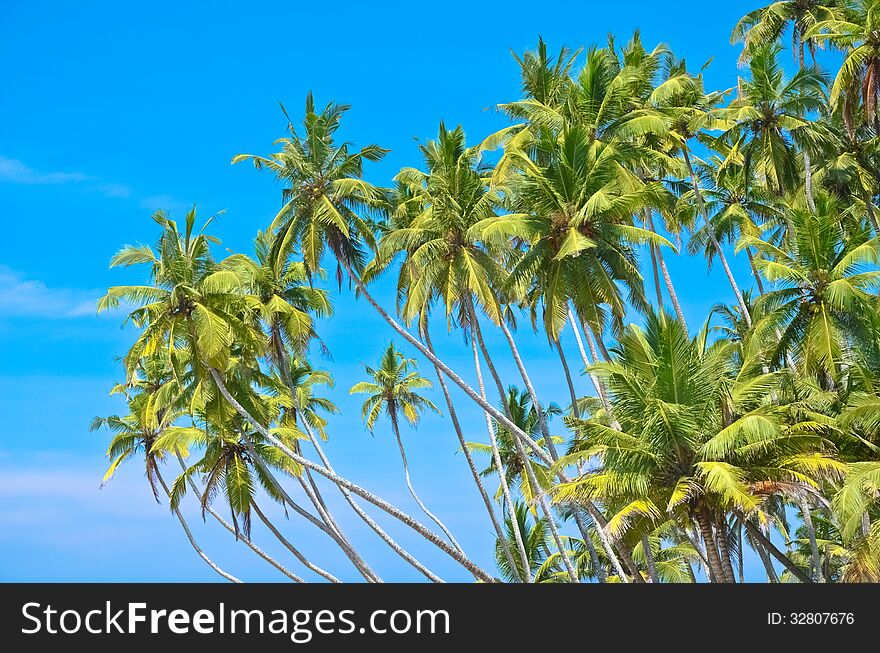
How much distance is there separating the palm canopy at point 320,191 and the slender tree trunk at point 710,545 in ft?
45.5

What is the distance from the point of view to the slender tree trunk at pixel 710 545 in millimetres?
18016

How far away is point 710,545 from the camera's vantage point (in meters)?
18.2

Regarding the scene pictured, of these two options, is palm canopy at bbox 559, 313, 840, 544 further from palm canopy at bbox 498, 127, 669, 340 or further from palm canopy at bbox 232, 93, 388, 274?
palm canopy at bbox 232, 93, 388, 274

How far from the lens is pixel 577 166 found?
23156mm

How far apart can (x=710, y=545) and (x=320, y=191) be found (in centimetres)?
1578

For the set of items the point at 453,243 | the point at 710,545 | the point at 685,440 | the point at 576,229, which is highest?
the point at 453,243

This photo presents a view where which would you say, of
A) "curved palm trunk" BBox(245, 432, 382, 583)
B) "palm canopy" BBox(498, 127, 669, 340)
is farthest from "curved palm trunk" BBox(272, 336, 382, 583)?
"palm canopy" BBox(498, 127, 669, 340)

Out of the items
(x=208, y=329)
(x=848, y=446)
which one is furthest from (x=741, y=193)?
(x=208, y=329)

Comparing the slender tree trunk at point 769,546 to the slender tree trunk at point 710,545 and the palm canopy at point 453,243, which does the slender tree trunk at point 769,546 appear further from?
the palm canopy at point 453,243

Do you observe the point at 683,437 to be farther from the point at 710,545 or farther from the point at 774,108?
the point at 774,108

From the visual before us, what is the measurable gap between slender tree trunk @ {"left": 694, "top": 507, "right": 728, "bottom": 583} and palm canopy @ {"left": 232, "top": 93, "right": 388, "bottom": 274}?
45.5 feet

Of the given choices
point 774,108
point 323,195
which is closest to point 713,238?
point 774,108

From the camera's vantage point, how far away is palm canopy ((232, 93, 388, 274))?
91.1 feet
